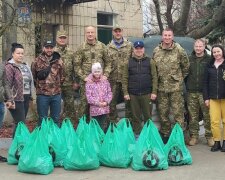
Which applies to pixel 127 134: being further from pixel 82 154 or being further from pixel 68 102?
pixel 68 102

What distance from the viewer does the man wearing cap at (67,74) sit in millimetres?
7891

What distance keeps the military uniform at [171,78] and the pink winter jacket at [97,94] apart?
963 millimetres

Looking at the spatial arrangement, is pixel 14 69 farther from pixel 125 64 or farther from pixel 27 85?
pixel 125 64

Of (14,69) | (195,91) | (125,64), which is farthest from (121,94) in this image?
(14,69)

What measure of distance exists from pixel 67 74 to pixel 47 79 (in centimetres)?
68

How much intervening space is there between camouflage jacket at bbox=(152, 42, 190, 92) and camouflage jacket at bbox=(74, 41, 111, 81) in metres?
0.91

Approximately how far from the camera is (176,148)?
6.27 m

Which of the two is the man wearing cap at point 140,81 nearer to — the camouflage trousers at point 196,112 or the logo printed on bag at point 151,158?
the camouflage trousers at point 196,112

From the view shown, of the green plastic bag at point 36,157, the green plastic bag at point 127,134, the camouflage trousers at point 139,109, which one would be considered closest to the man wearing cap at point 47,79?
the camouflage trousers at point 139,109

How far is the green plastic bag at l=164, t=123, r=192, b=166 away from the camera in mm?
6230

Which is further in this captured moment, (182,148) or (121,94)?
(121,94)

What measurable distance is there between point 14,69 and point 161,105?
102 inches

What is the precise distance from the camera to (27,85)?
7.23 m

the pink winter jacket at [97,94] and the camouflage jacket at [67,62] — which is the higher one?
the camouflage jacket at [67,62]
